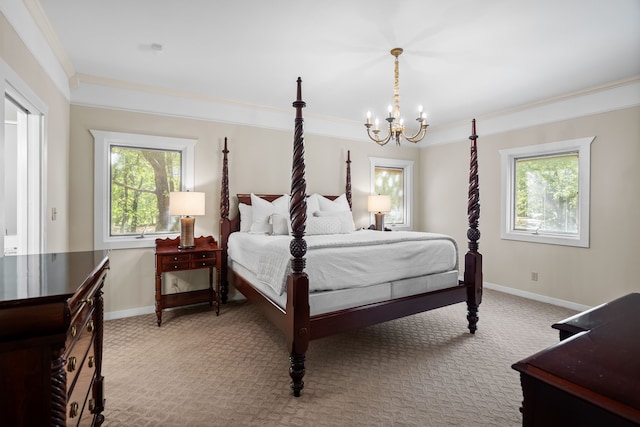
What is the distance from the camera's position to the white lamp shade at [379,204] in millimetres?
5008

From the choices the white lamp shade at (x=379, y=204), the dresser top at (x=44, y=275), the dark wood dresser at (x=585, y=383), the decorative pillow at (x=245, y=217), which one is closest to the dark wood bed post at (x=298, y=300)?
the dresser top at (x=44, y=275)

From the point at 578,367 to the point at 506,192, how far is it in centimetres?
440

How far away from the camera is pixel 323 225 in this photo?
3895 mm

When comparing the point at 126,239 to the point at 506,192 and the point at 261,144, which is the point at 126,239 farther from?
the point at 506,192

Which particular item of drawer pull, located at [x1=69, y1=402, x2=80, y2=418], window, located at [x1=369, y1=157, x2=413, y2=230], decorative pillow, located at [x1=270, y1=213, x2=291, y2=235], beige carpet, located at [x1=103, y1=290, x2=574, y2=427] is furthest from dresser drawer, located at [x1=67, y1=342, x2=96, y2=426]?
window, located at [x1=369, y1=157, x2=413, y2=230]

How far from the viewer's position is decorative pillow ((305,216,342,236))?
3.82 metres

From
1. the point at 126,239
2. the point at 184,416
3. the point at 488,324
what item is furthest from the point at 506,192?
the point at 126,239

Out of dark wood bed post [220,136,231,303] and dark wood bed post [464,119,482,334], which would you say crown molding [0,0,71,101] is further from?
dark wood bed post [464,119,482,334]

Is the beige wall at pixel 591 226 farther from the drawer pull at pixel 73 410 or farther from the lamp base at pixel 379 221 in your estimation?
the drawer pull at pixel 73 410

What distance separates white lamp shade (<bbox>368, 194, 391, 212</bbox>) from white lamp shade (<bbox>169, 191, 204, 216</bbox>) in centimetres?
268

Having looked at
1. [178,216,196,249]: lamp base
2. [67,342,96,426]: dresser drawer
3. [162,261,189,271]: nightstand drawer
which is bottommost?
[67,342,96,426]: dresser drawer

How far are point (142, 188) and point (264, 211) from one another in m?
1.48

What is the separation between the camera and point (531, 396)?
0.77 metres

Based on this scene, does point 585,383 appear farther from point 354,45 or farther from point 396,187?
point 396,187
